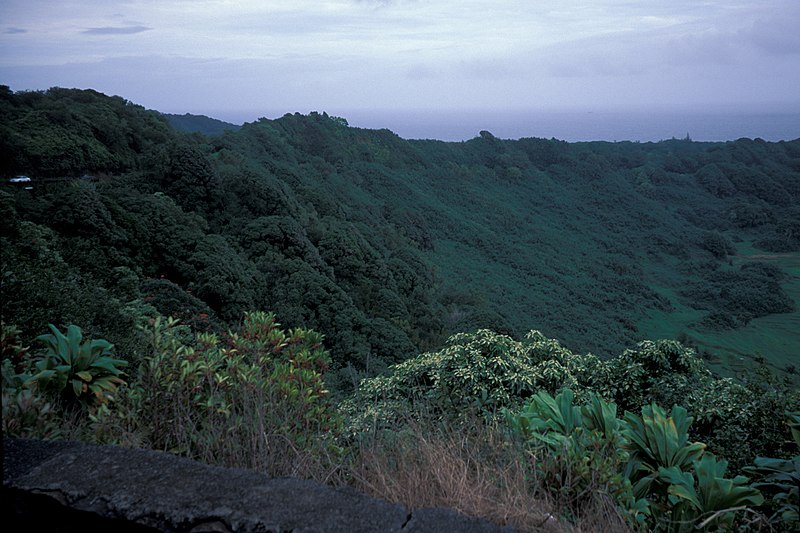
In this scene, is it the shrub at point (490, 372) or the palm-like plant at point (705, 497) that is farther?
the shrub at point (490, 372)

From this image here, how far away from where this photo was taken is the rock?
1.42 metres

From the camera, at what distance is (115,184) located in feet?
46.7

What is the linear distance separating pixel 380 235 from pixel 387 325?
9.82 meters

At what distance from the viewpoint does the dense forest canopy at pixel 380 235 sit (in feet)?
31.1

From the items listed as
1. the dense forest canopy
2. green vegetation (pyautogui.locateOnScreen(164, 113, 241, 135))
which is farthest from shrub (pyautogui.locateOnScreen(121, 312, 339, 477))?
green vegetation (pyautogui.locateOnScreen(164, 113, 241, 135))

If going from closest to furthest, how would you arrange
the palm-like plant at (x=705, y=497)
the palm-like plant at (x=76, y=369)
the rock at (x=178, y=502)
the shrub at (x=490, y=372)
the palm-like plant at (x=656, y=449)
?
the rock at (x=178, y=502), the palm-like plant at (x=705, y=497), the palm-like plant at (x=76, y=369), the palm-like plant at (x=656, y=449), the shrub at (x=490, y=372)

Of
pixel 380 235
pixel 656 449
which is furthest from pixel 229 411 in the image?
pixel 380 235

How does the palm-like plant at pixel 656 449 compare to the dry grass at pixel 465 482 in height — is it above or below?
below

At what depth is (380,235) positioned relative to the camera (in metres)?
23.8

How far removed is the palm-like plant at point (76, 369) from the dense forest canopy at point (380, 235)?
0.58m

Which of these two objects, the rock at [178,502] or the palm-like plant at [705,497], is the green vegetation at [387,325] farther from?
the rock at [178,502]

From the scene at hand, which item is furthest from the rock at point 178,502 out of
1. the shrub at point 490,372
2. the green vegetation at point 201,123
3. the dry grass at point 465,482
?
the green vegetation at point 201,123

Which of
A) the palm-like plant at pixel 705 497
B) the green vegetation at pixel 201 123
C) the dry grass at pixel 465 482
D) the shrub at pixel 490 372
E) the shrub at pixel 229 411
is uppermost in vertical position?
the green vegetation at pixel 201 123

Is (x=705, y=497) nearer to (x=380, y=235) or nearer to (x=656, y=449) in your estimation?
(x=656, y=449)
